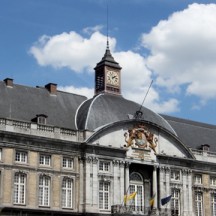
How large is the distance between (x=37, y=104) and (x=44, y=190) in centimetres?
798

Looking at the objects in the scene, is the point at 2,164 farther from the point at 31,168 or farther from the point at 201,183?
the point at 201,183

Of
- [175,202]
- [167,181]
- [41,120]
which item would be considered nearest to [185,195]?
[175,202]

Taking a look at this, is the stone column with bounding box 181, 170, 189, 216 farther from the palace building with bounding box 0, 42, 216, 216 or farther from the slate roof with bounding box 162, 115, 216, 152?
the slate roof with bounding box 162, 115, 216, 152

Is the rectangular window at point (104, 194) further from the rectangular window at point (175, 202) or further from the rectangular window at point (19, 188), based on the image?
the rectangular window at point (175, 202)

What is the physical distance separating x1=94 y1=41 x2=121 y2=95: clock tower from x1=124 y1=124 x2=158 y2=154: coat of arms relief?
18.0 ft

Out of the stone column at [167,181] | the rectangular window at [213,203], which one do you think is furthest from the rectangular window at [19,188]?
the rectangular window at [213,203]

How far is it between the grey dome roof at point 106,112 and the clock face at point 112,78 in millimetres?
1474

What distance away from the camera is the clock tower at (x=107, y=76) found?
179 ft

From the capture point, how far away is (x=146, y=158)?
50.3m

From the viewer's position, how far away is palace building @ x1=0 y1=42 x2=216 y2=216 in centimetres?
4422

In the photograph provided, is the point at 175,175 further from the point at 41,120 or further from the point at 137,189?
the point at 41,120

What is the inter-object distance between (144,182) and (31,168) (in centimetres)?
1090

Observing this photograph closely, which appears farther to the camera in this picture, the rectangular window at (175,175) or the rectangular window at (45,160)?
the rectangular window at (175,175)

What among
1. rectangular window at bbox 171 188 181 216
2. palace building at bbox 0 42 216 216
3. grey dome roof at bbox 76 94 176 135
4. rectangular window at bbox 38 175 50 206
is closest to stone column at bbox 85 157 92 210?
palace building at bbox 0 42 216 216
